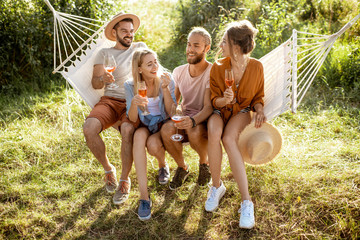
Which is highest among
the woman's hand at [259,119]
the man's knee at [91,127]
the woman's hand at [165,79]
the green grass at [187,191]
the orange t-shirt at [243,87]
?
the woman's hand at [165,79]

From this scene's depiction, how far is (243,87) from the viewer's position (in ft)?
8.53

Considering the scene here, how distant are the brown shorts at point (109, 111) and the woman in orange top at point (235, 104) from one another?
2.44 feet

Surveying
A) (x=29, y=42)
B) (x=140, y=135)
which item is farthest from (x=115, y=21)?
(x=29, y=42)

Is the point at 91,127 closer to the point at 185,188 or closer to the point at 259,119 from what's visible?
the point at 185,188

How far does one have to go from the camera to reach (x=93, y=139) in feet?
9.13

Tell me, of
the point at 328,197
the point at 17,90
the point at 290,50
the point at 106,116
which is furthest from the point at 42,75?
the point at 328,197

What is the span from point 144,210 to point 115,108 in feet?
2.98

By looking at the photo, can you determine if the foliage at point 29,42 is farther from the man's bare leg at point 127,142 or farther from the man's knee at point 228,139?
the man's knee at point 228,139

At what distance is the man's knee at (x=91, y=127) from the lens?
277cm

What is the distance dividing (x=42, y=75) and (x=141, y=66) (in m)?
2.90

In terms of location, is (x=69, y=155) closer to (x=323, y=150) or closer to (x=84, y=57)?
(x=84, y=57)

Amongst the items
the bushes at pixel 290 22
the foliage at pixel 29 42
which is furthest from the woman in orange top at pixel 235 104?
the foliage at pixel 29 42

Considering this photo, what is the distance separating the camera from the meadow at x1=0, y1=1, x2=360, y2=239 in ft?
7.91

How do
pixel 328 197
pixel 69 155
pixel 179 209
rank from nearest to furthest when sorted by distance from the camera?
1. pixel 328 197
2. pixel 179 209
3. pixel 69 155
